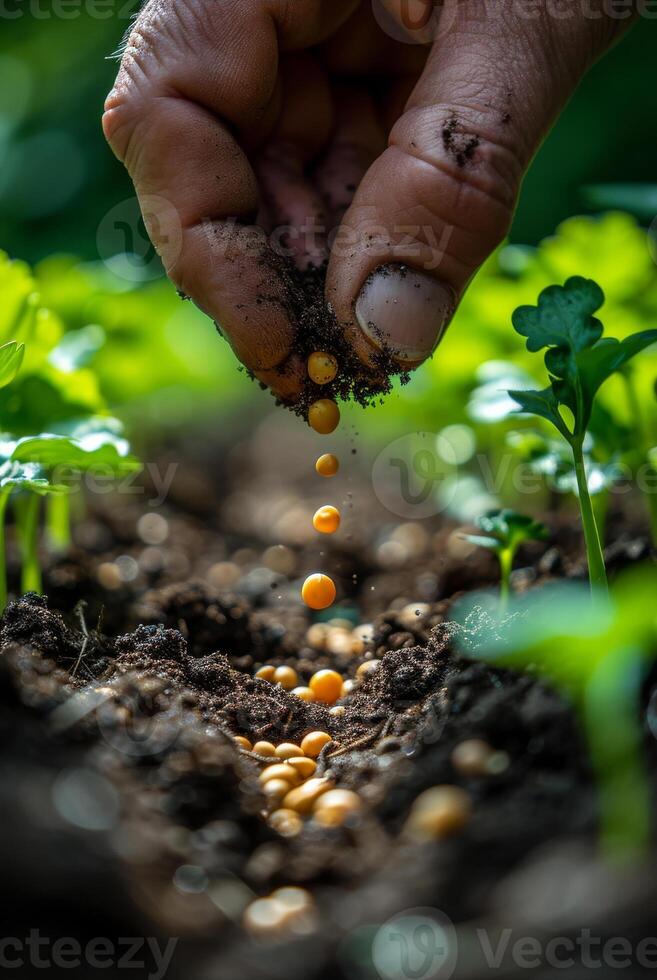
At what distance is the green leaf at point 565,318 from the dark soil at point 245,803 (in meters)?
0.49

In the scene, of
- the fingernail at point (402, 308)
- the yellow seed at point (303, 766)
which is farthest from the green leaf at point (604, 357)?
the yellow seed at point (303, 766)

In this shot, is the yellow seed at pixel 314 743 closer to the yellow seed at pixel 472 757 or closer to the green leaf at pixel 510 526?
the yellow seed at pixel 472 757

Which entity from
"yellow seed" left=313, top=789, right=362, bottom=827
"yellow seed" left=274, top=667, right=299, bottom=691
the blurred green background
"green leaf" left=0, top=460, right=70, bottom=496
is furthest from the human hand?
the blurred green background

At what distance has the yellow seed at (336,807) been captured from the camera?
0.99 meters

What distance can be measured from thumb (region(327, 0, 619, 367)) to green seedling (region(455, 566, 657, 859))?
636 millimetres

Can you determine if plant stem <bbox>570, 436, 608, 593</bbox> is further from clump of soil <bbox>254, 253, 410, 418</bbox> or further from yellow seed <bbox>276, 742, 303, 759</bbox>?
yellow seed <bbox>276, 742, 303, 759</bbox>

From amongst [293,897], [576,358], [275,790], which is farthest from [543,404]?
[293,897]

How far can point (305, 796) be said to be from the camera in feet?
3.44

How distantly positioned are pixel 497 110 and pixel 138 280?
5.68 feet

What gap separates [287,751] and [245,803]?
0.21m

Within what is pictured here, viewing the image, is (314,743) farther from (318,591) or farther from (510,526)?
(510,526)

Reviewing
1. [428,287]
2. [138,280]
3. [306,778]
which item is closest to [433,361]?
[428,287]

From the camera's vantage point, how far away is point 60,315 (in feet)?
7.91

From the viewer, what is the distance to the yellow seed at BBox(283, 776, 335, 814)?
1.04 m
